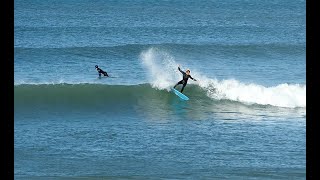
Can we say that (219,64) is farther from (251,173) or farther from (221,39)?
(251,173)

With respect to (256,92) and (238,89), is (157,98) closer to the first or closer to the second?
(238,89)

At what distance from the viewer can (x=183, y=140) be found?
17438 millimetres

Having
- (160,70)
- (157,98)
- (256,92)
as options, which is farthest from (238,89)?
(160,70)

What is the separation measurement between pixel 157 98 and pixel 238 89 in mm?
2866

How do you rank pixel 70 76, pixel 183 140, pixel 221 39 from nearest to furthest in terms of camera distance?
pixel 183 140 → pixel 70 76 → pixel 221 39

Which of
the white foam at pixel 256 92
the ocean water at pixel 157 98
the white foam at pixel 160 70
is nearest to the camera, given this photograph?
the ocean water at pixel 157 98

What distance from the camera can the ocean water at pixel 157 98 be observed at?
50.8 feet

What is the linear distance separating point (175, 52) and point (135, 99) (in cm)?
1073

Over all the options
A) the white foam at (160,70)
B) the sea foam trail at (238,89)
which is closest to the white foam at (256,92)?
the sea foam trail at (238,89)

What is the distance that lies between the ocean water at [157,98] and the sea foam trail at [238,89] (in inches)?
2.0

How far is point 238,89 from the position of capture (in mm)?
24266

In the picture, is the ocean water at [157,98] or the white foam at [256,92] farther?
the white foam at [256,92]

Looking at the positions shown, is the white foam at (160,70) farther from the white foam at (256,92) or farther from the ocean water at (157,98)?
the white foam at (256,92)

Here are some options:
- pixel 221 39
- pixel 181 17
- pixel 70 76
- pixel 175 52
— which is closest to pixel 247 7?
pixel 181 17
